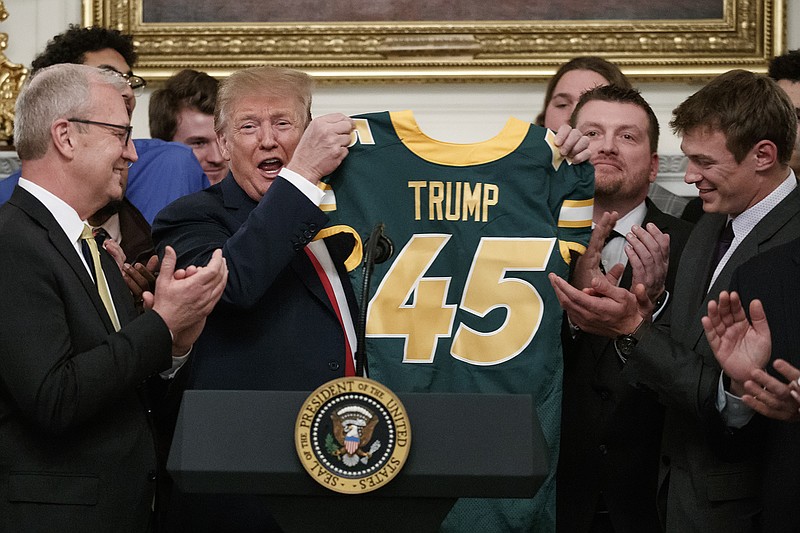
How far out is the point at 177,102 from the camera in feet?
14.4

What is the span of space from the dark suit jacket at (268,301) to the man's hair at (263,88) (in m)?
0.32

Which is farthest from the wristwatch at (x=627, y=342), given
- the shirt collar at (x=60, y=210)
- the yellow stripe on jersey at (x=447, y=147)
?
the shirt collar at (x=60, y=210)

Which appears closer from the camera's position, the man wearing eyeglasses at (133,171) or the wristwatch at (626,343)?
the wristwatch at (626,343)

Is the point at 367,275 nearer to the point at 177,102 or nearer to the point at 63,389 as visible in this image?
the point at 63,389

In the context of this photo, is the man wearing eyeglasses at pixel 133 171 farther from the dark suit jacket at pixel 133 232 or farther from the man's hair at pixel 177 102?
the man's hair at pixel 177 102

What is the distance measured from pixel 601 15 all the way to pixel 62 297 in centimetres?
300

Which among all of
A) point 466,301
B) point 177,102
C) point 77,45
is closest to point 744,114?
point 466,301

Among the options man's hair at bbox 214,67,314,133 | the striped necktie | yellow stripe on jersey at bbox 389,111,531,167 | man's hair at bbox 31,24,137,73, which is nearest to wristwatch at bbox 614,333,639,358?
yellow stripe on jersey at bbox 389,111,531,167

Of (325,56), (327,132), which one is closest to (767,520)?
(327,132)

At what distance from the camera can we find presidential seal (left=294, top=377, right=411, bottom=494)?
1.89m

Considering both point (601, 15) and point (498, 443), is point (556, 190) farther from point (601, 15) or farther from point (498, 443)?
point (601, 15)

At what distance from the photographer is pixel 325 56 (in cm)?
480

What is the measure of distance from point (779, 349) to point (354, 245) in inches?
40.8

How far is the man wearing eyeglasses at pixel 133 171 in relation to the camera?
362 centimetres
